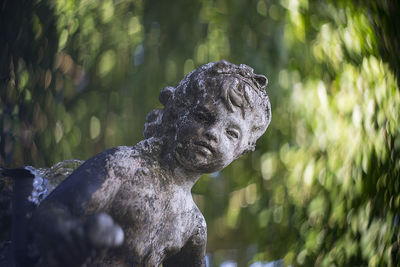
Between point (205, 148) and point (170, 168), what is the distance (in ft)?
0.22

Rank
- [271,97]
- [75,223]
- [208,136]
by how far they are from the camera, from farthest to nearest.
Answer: [271,97] → [208,136] → [75,223]

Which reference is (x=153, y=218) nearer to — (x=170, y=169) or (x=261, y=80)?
(x=170, y=169)

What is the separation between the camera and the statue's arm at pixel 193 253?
71 cm

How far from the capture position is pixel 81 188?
0.57 meters

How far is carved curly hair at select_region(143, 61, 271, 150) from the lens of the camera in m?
0.65

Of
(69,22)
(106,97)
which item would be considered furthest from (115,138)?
(69,22)

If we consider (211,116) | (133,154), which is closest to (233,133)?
(211,116)

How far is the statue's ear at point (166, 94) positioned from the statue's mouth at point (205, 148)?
0.33ft

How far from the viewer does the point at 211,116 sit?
644 millimetres

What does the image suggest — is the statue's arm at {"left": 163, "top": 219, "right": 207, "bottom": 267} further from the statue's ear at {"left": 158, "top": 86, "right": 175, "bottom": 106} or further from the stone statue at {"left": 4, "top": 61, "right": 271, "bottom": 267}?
the statue's ear at {"left": 158, "top": 86, "right": 175, "bottom": 106}

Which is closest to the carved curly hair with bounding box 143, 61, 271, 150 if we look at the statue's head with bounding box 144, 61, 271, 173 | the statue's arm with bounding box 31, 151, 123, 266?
the statue's head with bounding box 144, 61, 271, 173

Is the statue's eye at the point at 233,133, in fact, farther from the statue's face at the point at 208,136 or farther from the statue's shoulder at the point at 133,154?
the statue's shoulder at the point at 133,154

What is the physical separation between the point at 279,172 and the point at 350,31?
313 millimetres

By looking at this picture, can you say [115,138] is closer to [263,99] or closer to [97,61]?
[97,61]
